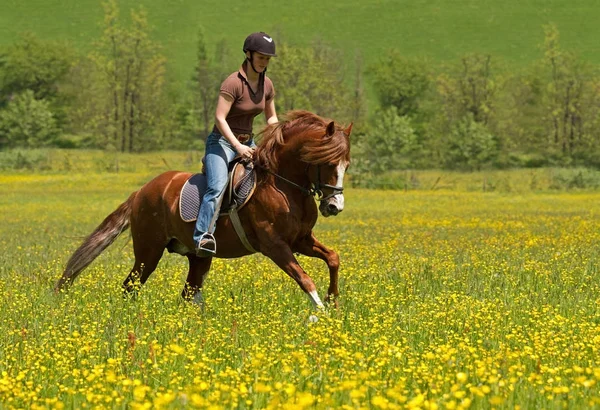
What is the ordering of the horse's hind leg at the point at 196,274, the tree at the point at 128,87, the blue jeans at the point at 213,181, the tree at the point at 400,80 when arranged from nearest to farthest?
the blue jeans at the point at 213,181 → the horse's hind leg at the point at 196,274 → the tree at the point at 128,87 → the tree at the point at 400,80

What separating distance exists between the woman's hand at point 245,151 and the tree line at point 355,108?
163 feet

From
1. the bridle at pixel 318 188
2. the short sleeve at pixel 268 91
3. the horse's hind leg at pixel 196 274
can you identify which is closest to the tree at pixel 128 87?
the horse's hind leg at pixel 196 274

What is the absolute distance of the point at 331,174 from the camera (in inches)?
379

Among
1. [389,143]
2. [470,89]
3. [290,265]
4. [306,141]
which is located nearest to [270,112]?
[306,141]

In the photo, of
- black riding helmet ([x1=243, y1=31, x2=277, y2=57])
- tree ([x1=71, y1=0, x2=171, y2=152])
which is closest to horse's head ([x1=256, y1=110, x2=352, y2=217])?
black riding helmet ([x1=243, y1=31, x2=277, y2=57])

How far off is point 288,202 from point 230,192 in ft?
2.44

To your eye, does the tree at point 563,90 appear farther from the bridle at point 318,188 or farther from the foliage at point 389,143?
the bridle at point 318,188

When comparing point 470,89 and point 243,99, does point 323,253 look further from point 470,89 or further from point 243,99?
point 470,89

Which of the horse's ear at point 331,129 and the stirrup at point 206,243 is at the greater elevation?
the horse's ear at point 331,129

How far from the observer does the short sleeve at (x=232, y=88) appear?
33.1 ft

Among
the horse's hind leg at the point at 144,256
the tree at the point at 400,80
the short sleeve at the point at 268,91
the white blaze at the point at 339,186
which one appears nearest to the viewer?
the white blaze at the point at 339,186

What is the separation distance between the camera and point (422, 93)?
131000mm

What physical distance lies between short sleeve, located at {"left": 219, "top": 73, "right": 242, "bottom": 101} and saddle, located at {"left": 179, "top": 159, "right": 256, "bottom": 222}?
75 cm

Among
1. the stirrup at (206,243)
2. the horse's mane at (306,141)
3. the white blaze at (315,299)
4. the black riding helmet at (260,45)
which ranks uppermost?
the black riding helmet at (260,45)
